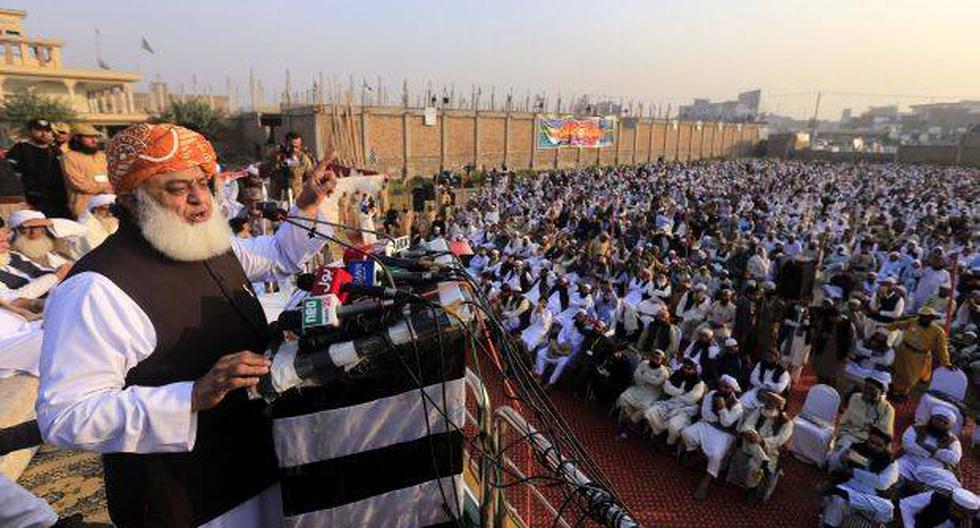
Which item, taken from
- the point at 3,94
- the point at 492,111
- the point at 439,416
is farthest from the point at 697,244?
the point at 3,94

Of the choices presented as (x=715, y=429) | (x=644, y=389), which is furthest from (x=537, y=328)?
(x=715, y=429)

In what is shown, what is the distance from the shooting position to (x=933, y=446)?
5.12 meters

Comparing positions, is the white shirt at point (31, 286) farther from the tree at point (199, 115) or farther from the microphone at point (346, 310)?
the tree at point (199, 115)

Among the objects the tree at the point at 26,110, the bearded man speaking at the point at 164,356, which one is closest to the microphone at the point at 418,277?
the bearded man speaking at the point at 164,356

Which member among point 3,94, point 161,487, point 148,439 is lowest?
point 161,487

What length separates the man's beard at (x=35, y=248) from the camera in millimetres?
4602

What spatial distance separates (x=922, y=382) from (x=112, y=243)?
9331mm

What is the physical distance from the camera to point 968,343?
770 cm

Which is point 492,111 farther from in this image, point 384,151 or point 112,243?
point 112,243

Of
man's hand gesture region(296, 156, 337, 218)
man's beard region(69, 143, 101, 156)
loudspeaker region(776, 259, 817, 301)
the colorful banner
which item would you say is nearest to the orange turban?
man's hand gesture region(296, 156, 337, 218)

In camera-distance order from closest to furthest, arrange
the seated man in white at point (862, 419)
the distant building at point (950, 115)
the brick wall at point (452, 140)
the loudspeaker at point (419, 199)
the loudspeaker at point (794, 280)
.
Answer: the seated man in white at point (862, 419) → the loudspeaker at point (794, 280) → the loudspeaker at point (419, 199) → the brick wall at point (452, 140) → the distant building at point (950, 115)

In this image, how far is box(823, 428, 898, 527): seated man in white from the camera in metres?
4.45

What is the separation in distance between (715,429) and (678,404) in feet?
1.85

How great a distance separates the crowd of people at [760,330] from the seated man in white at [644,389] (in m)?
0.02
